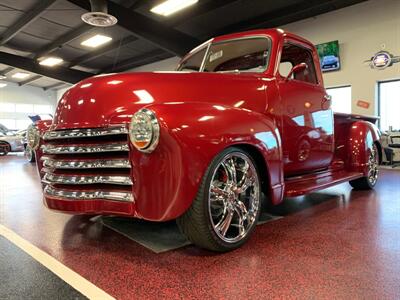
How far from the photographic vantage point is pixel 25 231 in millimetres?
2723

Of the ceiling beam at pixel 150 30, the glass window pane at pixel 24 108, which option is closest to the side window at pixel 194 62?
the ceiling beam at pixel 150 30

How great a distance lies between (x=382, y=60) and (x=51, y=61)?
42.3ft

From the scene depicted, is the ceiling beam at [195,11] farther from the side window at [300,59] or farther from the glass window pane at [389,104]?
the side window at [300,59]

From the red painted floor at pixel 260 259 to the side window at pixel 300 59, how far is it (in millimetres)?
1360

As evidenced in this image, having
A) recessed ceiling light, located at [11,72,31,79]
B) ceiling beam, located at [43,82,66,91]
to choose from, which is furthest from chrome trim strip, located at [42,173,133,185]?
ceiling beam, located at [43,82,66,91]

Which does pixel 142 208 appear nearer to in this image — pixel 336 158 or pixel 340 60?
pixel 336 158

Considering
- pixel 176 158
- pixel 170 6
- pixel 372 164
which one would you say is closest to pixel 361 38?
pixel 170 6

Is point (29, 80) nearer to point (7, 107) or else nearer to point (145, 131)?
point (7, 107)

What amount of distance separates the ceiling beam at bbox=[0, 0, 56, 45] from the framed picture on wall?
7019 millimetres

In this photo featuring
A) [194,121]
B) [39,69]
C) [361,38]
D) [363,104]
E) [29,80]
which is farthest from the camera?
[29,80]

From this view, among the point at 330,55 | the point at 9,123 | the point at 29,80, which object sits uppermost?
the point at 29,80

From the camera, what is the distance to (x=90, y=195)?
211 centimetres

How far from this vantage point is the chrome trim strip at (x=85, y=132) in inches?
80.0

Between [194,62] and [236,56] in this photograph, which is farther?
[194,62]
